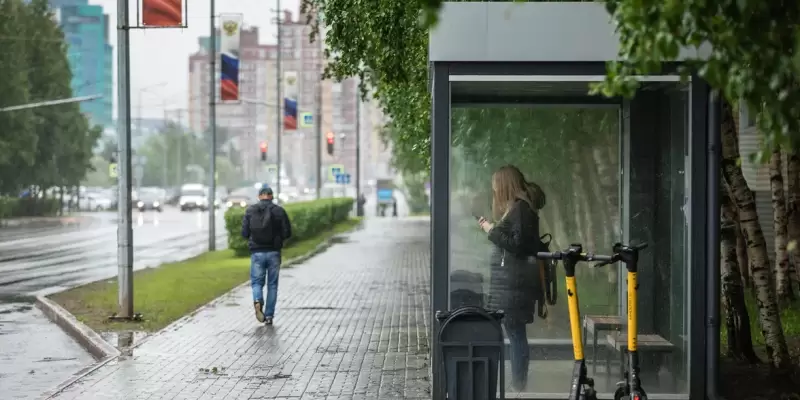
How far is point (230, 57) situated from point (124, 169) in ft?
58.3

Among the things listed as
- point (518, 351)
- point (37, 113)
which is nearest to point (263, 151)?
point (37, 113)

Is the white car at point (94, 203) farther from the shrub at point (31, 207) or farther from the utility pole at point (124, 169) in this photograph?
the utility pole at point (124, 169)

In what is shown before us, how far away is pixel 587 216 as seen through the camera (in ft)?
34.7

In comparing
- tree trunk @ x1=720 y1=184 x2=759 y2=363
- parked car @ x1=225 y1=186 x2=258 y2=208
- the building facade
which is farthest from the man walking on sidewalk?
the building facade

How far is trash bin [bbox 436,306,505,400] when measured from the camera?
8508mm

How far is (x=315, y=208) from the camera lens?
46906mm

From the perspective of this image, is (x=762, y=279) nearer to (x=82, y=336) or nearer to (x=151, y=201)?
(x=82, y=336)

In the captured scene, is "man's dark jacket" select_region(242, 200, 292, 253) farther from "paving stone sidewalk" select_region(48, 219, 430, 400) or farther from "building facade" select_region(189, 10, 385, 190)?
"building facade" select_region(189, 10, 385, 190)

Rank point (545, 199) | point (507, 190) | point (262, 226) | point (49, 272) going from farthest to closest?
1. point (49, 272)
2. point (262, 226)
3. point (545, 199)
4. point (507, 190)

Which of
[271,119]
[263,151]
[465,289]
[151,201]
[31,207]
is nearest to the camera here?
[465,289]

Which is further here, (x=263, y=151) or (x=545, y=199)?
(x=263, y=151)

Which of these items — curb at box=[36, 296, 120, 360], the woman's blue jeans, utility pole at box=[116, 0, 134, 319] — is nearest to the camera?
the woman's blue jeans

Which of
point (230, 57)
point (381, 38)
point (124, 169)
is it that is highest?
point (230, 57)

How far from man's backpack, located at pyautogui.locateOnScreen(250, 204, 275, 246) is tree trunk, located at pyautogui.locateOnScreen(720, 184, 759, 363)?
6.46m
